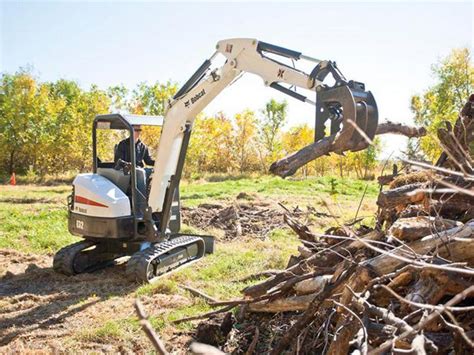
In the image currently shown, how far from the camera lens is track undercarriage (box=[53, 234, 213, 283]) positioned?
654 centimetres

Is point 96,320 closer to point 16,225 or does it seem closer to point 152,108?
point 16,225

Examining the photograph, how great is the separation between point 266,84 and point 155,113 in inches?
990

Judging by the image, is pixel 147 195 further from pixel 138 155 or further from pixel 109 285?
pixel 109 285

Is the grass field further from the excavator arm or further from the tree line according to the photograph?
the tree line

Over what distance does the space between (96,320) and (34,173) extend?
1060 inches

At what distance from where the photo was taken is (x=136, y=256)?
6641mm

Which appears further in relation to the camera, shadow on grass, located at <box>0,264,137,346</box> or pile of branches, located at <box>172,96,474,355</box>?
shadow on grass, located at <box>0,264,137,346</box>

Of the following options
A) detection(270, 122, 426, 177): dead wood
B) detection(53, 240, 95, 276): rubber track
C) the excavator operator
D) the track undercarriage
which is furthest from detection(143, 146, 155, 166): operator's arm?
detection(270, 122, 426, 177): dead wood

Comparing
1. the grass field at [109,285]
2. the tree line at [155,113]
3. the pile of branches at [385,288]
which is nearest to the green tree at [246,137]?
the tree line at [155,113]

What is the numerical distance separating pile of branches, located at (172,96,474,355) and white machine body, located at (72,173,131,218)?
284 centimetres

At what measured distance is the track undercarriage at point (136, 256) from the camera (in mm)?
6535

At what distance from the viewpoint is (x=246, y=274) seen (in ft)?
22.5

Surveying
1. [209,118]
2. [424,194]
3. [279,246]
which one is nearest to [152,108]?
[209,118]

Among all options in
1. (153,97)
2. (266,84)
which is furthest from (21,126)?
(266,84)
